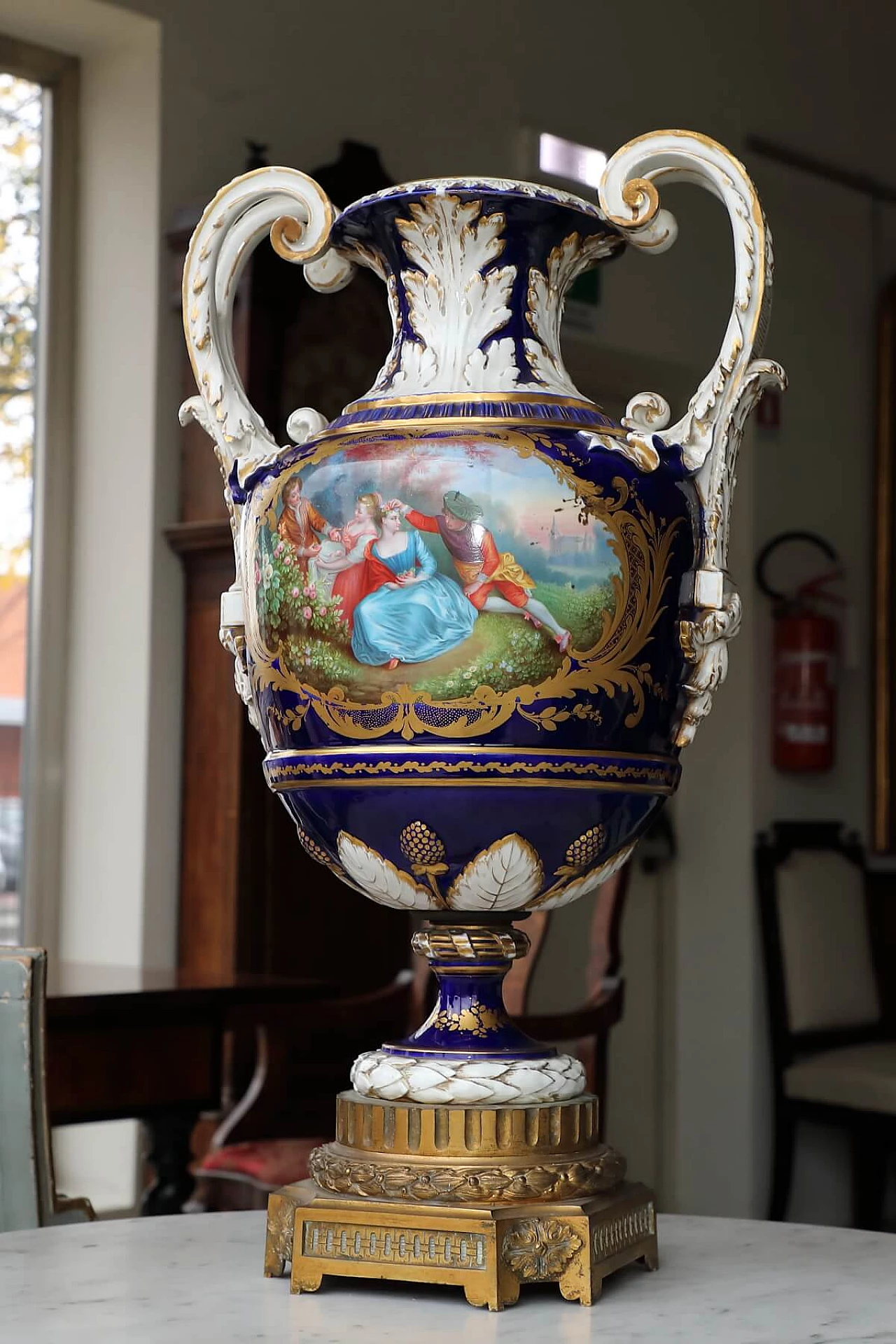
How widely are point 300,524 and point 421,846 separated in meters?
0.22

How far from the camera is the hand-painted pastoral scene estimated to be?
3.39 feet

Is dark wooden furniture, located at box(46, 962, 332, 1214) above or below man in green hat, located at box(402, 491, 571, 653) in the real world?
below

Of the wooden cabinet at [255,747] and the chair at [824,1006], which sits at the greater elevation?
the wooden cabinet at [255,747]

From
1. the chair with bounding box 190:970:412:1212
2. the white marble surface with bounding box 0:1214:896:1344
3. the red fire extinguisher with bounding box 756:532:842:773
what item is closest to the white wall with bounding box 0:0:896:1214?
the red fire extinguisher with bounding box 756:532:842:773

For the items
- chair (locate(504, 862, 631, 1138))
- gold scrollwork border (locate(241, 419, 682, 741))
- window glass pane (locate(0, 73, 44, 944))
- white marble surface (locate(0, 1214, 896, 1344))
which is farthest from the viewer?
window glass pane (locate(0, 73, 44, 944))

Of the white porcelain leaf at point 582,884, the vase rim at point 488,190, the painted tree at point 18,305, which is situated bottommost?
the white porcelain leaf at point 582,884

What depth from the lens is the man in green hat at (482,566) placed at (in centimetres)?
103

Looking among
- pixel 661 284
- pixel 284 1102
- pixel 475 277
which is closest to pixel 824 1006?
pixel 661 284

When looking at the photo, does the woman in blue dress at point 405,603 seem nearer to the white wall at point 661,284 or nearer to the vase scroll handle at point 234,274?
the vase scroll handle at point 234,274

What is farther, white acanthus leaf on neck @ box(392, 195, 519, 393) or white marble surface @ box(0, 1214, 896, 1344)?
white acanthus leaf on neck @ box(392, 195, 519, 393)

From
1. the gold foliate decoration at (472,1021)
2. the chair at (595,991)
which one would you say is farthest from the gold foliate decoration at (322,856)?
the chair at (595,991)

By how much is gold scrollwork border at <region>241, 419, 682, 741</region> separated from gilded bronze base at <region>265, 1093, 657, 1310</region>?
9.7 inches

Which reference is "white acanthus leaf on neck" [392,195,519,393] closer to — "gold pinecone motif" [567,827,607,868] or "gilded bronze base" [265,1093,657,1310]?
"gold pinecone motif" [567,827,607,868]

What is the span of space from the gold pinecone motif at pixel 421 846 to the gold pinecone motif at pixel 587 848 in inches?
3.3
